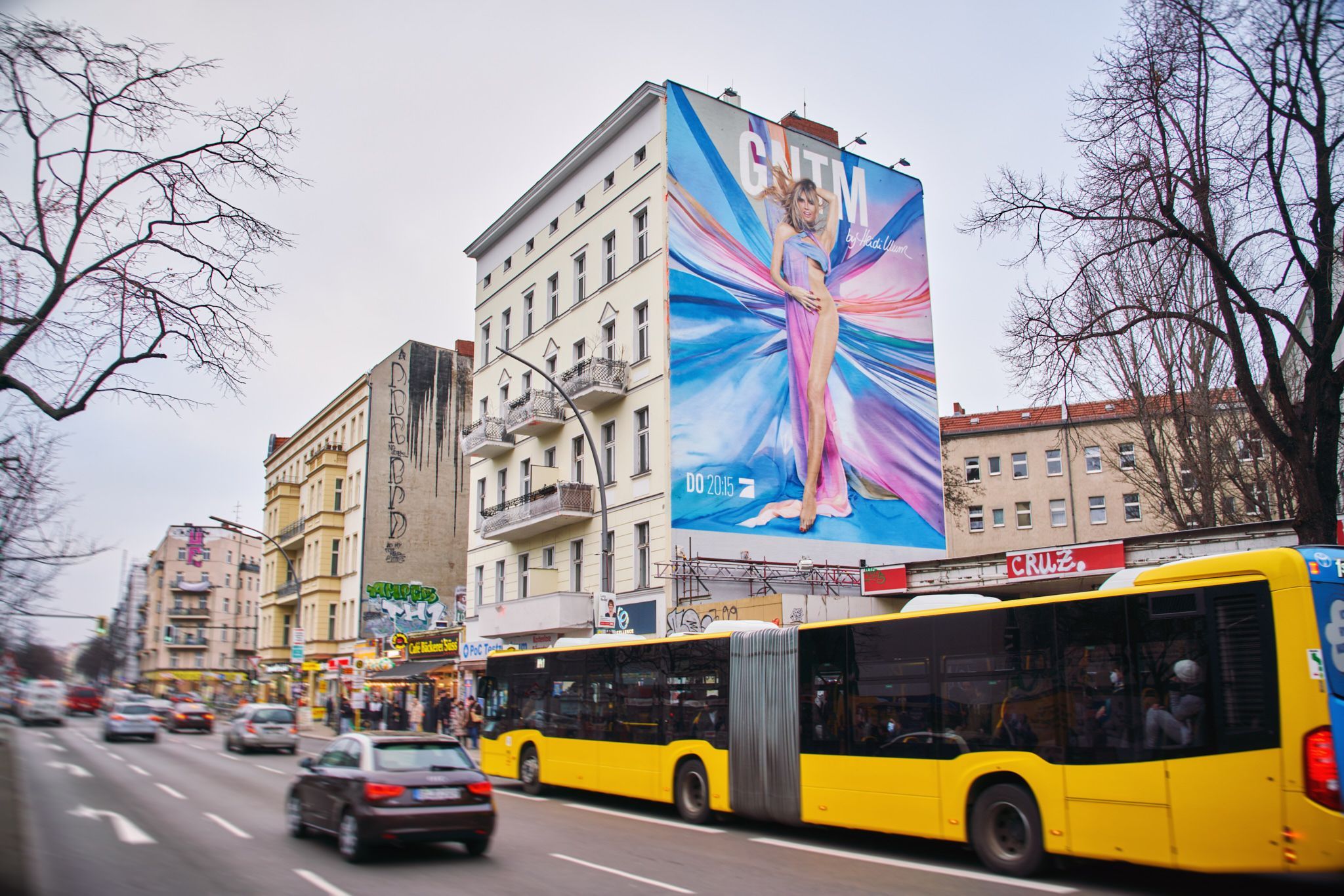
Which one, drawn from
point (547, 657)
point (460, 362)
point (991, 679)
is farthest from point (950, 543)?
point (991, 679)

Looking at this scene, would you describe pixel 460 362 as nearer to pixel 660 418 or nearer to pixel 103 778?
pixel 660 418

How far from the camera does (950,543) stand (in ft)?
202

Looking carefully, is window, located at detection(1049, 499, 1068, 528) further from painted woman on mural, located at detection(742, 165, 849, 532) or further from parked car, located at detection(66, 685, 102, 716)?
parked car, located at detection(66, 685, 102, 716)

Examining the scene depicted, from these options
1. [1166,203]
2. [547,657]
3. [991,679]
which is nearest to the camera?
[991,679]

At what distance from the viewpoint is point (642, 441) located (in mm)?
33281

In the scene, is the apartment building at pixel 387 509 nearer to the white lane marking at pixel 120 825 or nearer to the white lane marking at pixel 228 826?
the white lane marking at pixel 120 825

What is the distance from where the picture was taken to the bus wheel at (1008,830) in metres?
10.9

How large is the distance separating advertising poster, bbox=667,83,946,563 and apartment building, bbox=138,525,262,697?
86082 mm

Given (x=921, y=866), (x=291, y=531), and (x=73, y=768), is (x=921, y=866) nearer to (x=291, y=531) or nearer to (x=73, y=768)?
(x=73, y=768)

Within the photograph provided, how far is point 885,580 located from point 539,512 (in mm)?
12846

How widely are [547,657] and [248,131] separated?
11.6m

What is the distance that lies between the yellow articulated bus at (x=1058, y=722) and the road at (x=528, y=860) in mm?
651

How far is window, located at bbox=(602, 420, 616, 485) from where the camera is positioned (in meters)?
34.5

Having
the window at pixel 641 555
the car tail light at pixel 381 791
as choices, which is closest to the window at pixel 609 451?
the window at pixel 641 555
